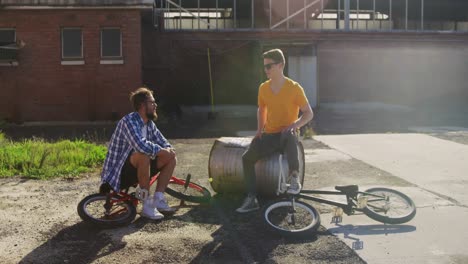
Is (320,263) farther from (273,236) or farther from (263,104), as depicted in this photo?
(263,104)

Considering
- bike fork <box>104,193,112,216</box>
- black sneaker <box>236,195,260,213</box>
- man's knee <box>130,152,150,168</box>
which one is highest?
man's knee <box>130,152,150,168</box>

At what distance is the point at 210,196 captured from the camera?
7.03m

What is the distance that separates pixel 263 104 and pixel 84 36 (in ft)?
44.1

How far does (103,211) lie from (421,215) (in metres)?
3.59

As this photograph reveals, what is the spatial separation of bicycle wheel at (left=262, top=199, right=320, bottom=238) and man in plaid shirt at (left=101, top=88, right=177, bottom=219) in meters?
1.27

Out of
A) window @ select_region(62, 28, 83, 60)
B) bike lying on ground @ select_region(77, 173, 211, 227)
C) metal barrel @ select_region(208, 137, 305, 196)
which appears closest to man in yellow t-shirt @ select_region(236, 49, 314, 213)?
metal barrel @ select_region(208, 137, 305, 196)

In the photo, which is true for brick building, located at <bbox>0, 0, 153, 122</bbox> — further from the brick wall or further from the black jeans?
the black jeans

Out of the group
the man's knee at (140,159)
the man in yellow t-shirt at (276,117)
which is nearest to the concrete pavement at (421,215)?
the man in yellow t-shirt at (276,117)

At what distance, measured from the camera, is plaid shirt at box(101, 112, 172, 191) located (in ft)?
19.8

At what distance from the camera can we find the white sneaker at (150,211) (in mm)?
6188

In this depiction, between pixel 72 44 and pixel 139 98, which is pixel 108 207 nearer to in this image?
pixel 139 98

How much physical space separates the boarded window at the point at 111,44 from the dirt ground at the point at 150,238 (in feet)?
37.4

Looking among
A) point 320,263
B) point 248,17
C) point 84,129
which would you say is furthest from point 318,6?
point 320,263

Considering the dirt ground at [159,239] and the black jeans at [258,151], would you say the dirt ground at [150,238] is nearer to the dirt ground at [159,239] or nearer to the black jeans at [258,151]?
the dirt ground at [159,239]
